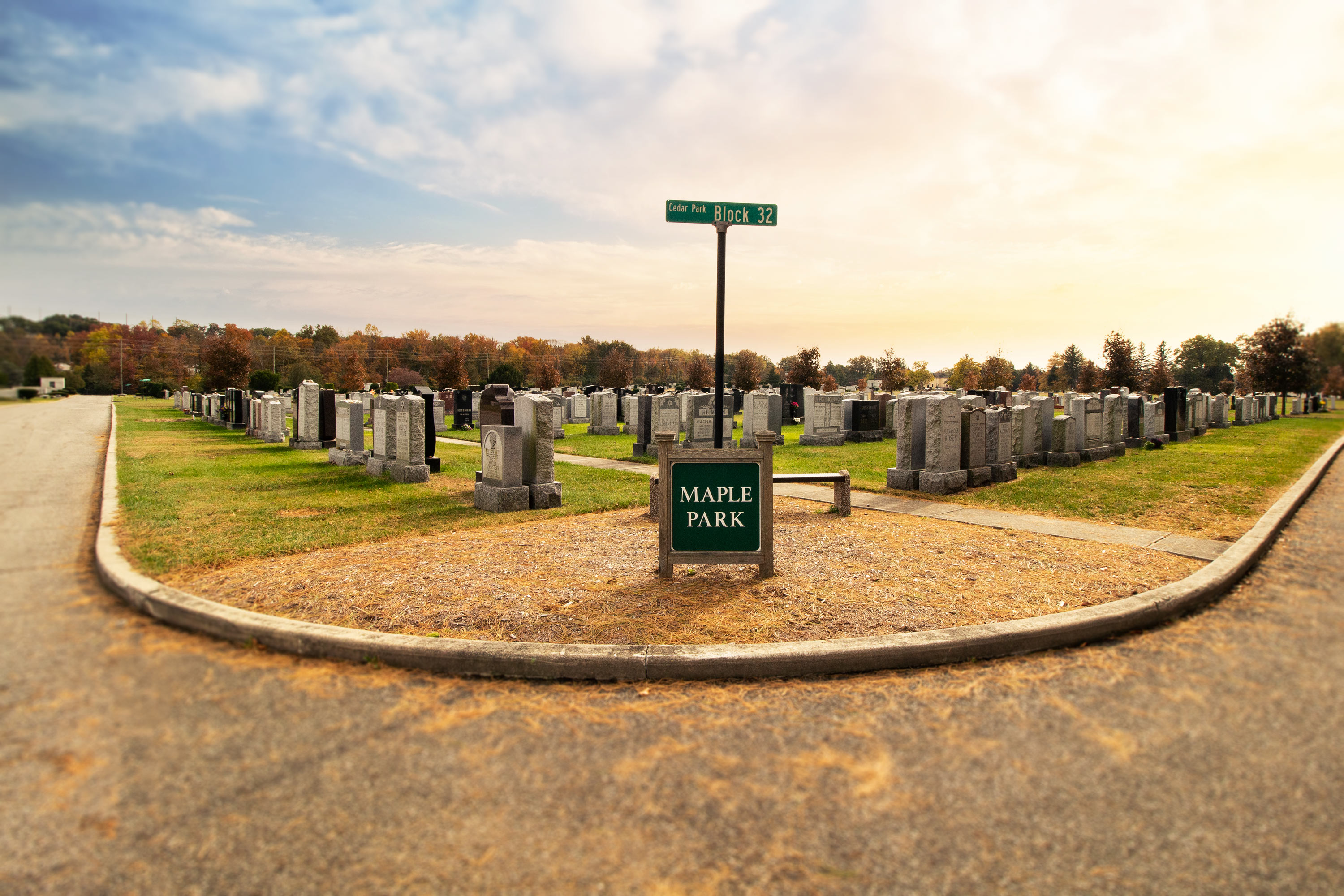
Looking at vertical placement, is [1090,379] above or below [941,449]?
above

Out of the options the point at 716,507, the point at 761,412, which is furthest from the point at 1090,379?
the point at 716,507

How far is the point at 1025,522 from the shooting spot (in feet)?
27.6

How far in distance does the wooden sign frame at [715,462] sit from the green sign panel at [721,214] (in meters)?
3.13

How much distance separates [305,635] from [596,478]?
832cm

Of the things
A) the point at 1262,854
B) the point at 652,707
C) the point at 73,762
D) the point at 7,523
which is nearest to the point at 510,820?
the point at 652,707

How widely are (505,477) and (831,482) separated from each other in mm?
4389

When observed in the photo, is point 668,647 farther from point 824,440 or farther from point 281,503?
point 824,440

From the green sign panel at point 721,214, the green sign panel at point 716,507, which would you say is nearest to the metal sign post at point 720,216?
the green sign panel at point 721,214

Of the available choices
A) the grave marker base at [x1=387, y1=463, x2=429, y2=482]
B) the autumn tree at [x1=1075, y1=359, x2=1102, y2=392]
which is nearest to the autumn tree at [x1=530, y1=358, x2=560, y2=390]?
the autumn tree at [x1=1075, y1=359, x2=1102, y2=392]

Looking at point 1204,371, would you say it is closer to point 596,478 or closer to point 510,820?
point 596,478

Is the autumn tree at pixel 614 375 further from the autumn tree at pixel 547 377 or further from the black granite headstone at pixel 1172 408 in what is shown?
the black granite headstone at pixel 1172 408

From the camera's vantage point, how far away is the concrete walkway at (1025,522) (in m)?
6.99

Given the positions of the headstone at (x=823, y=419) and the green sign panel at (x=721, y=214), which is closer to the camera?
the green sign panel at (x=721, y=214)

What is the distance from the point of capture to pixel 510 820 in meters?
2.55
